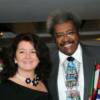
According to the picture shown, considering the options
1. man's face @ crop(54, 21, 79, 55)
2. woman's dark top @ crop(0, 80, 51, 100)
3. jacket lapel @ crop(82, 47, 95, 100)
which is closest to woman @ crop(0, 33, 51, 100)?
woman's dark top @ crop(0, 80, 51, 100)

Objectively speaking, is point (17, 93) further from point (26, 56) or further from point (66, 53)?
point (66, 53)

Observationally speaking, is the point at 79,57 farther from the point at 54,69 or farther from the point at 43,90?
the point at 43,90

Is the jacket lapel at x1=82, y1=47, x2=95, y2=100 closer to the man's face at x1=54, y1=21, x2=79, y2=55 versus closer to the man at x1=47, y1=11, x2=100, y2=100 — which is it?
the man at x1=47, y1=11, x2=100, y2=100

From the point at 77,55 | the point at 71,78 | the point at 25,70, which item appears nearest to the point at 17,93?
the point at 25,70

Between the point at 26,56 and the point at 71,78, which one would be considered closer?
the point at 26,56

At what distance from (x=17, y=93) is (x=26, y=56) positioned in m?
0.19

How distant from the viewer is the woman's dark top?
171 cm

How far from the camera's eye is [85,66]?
2121 mm

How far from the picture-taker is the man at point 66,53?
2047mm

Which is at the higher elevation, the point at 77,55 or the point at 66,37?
the point at 66,37

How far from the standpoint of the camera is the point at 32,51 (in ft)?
5.89

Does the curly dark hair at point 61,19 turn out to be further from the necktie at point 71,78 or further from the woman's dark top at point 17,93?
the woman's dark top at point 17,93

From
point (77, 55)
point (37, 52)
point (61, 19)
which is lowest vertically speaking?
point (77, 55)

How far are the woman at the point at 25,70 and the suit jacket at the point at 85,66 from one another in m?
0.18
